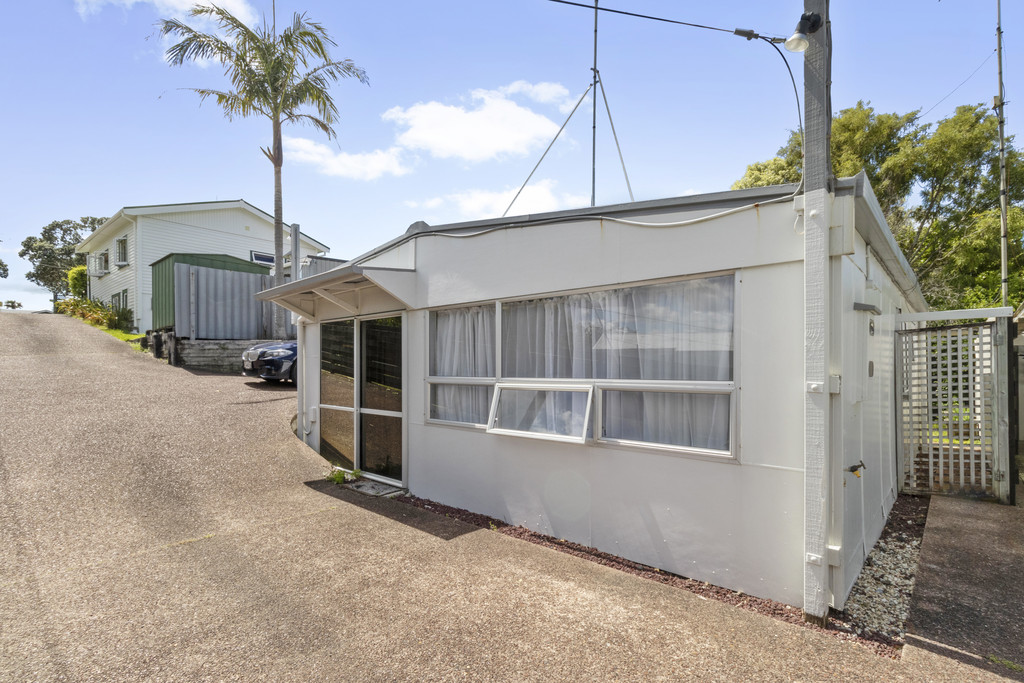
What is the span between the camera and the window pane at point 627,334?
3.46m

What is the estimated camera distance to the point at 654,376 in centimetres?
372

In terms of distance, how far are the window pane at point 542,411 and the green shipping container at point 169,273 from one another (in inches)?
449

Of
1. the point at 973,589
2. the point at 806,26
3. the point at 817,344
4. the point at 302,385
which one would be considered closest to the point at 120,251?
the point at 302,385

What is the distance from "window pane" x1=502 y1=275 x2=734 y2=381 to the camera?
136 inches

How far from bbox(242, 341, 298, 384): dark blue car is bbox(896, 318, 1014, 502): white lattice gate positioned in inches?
398

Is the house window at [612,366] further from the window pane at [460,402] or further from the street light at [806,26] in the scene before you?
the street light at [806,26]

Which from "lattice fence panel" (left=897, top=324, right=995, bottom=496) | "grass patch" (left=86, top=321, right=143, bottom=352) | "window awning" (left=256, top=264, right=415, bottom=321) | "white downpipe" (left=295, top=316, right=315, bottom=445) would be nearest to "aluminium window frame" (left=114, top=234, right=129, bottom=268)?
"grass patch" (left=86, top=321, right=143, bottom=352)

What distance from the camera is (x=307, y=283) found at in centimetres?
561

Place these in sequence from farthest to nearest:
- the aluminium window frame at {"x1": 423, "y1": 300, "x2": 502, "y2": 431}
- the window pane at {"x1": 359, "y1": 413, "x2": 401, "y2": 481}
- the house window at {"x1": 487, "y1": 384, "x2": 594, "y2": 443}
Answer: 1. the window pane at {"x1": 359, "y1": 413, "x2": 401, "y2": 481}
2. the aluminium window frame at {"x1": 423, "y1": 300, "x2": 502, "y2": 431}
3. the house window at {"x1": 487, "y1": 384, "x2": 594, "y2": 443}

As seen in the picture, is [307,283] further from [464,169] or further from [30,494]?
[30,494]

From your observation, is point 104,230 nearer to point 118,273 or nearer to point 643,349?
point 118,273

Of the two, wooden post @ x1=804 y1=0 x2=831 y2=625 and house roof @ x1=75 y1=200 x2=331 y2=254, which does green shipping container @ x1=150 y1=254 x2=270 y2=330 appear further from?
wooden post @ x1=804 y1=0 x2=831 y2=625

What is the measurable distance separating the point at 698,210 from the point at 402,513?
12.4ft

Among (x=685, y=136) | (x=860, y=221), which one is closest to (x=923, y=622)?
(x=860, y=221)
